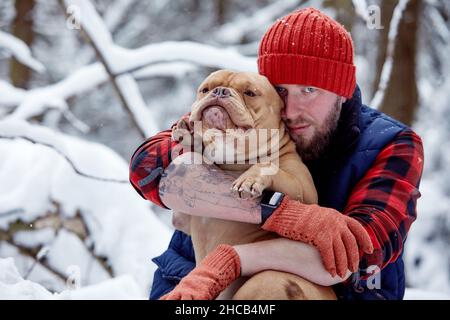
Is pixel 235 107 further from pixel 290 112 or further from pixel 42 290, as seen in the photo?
pixel 42 290

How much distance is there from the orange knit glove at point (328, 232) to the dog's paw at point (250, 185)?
2.8 inches

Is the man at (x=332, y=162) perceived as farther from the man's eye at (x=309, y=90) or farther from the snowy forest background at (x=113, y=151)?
the snowy forest background at (x=113, y=151)

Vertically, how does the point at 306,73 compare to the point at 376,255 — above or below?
above

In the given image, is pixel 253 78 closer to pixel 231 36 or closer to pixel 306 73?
pixel 306 73

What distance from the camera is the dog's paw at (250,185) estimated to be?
1505 mm

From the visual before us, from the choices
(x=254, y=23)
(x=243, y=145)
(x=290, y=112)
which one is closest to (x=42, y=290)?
(x=243, y=145)

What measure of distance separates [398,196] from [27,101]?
325 cm

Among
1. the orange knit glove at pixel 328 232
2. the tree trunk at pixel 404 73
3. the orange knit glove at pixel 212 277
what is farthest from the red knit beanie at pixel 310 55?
the tree trunk at pixel 404 73

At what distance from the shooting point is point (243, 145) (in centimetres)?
164

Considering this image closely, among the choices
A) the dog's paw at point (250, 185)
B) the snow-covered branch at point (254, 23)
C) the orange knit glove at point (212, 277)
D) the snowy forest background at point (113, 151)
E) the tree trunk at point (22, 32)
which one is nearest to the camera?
the orange knit glove at point (212, 277)

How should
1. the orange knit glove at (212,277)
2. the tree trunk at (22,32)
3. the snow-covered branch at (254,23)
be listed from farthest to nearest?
the snow-covered branch at (254,23)
the tree trunk at (22,32)
the orange knit glove at (212,277)
